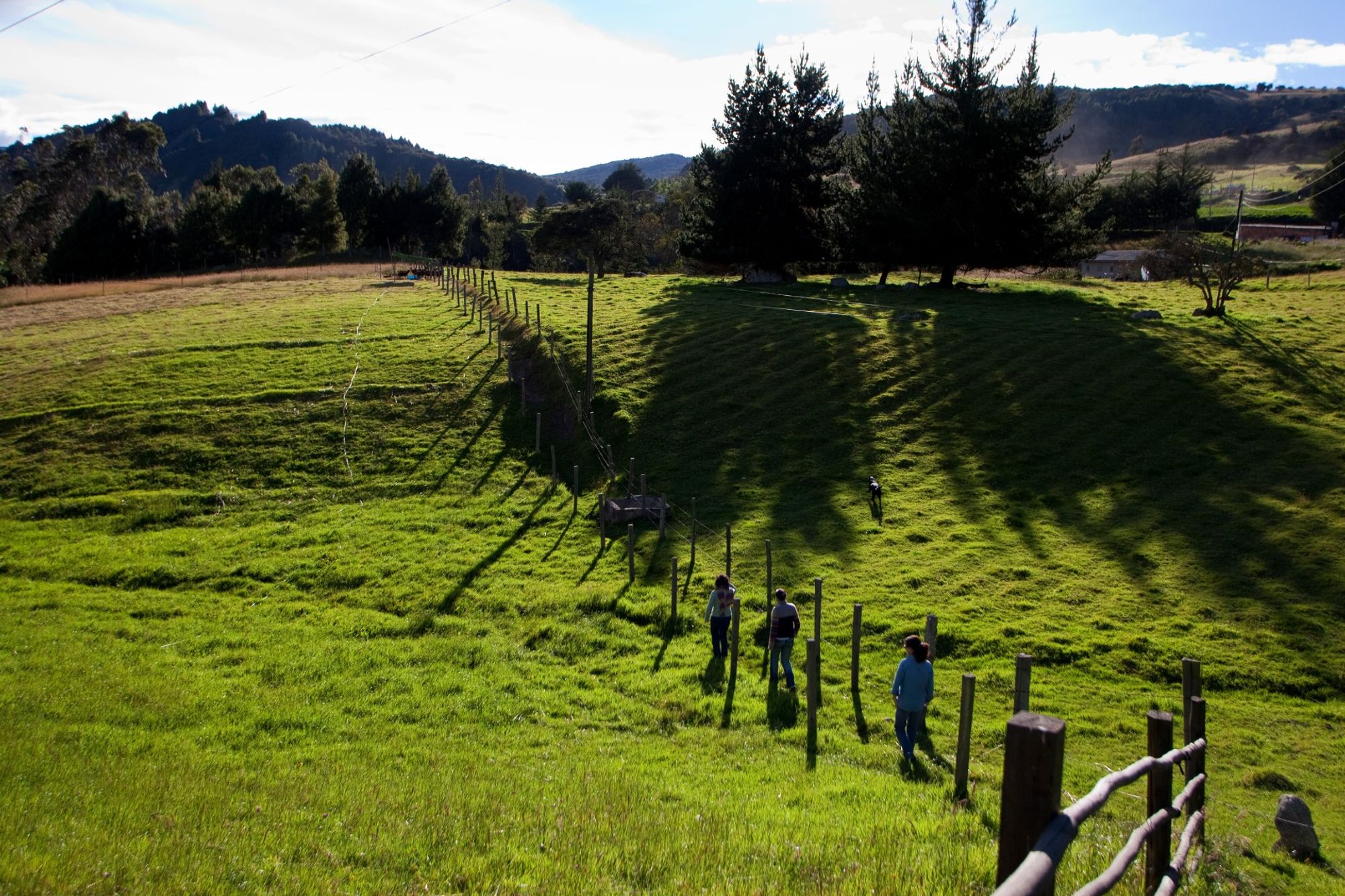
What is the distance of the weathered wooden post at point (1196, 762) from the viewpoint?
312 inches

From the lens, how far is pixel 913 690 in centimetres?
1219

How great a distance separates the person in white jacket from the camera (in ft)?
54.6

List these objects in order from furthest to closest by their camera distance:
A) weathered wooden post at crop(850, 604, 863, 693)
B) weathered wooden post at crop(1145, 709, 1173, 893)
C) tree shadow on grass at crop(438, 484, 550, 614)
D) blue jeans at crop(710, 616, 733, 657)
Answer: tree shadow on grass at crop(438, 484, 550, 614) < blue jeans at crop(710, 616, 733, 657) < weathered wooden post at crop(850, 604, 863, 693) < weathered wooden post at crop(1145, 709, 1173, 893)

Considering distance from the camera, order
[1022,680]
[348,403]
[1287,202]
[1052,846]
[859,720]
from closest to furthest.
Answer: [1052,846] < [1022,680] < [859,720] < [348,403] < [1287,202]

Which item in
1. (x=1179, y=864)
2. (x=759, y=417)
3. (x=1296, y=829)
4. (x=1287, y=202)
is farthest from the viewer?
(x=1287, y=202)

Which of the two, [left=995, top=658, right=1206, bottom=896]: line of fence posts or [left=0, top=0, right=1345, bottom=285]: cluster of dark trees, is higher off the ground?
[left=0, top=0, right=1345, bottom=285]: cluster of dark trees

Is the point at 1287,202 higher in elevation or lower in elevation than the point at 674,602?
higher

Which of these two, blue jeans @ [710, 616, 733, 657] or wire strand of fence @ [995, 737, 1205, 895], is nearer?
wire strand of fence @ [995, 737, 1205, 895]

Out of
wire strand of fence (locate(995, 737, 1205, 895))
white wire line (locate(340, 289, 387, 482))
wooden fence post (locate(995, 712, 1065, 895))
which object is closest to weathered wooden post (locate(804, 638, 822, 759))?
wire strand of fence (locate(995, 737, 1205, 895))

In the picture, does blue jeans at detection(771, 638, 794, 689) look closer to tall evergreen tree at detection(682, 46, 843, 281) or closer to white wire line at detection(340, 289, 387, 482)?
white wire line at detection(340, 289, 387, 482)

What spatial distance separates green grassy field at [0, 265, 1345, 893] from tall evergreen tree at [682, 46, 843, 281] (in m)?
15.9

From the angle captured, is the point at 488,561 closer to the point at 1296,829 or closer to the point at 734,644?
the point at 734,644

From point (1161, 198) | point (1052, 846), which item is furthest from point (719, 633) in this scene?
point (1161, 198)

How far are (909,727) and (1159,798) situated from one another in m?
6.20
